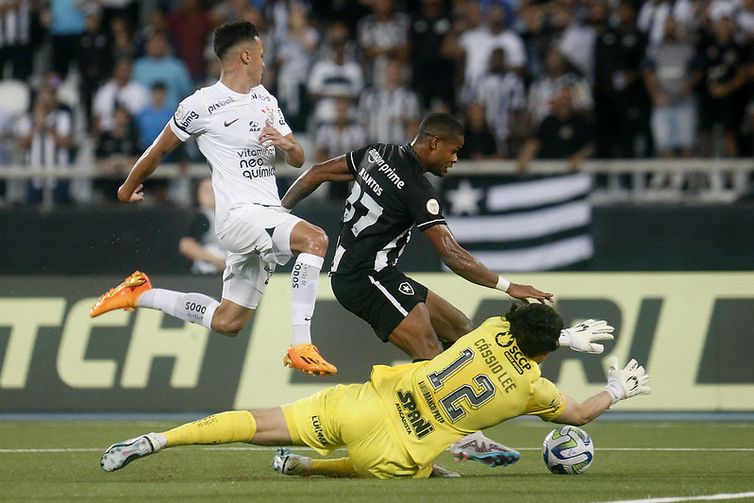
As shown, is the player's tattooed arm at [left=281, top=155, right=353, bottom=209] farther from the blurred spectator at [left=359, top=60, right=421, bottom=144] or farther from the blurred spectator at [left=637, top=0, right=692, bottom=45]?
the blurred spectator at [left=637, top=0, right=692, bottom=45]

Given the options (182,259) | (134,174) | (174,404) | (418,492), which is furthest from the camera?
(182,259)

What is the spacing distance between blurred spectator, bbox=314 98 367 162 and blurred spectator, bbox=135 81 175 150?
6.04ft

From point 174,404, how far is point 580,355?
379 centimetres

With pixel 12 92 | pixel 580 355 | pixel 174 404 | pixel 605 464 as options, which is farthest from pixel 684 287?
pixel 12 92

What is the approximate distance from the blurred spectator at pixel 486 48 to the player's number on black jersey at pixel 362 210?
23.6 feet

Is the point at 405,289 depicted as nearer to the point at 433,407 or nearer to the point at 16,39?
→ the point at 433,407

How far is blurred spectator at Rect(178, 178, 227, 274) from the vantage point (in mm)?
13961

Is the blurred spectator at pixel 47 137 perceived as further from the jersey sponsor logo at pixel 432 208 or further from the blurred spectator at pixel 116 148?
the jersey sponsor logo at pixel 432 208

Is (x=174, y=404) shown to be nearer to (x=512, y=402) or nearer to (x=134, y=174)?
(x=134, y=174)

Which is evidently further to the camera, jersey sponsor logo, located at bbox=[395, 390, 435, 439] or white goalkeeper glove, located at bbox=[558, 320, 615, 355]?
white goalkeeper glove, located at bbox=[558, 320, 615, 355]

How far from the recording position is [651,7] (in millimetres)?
16812

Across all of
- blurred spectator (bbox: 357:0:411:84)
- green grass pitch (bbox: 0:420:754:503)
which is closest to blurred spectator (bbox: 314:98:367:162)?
blurred spectator (bbox: 357:0:411:84)

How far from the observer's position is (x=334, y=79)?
1648cm

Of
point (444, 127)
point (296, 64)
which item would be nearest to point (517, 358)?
point (444, 127)
